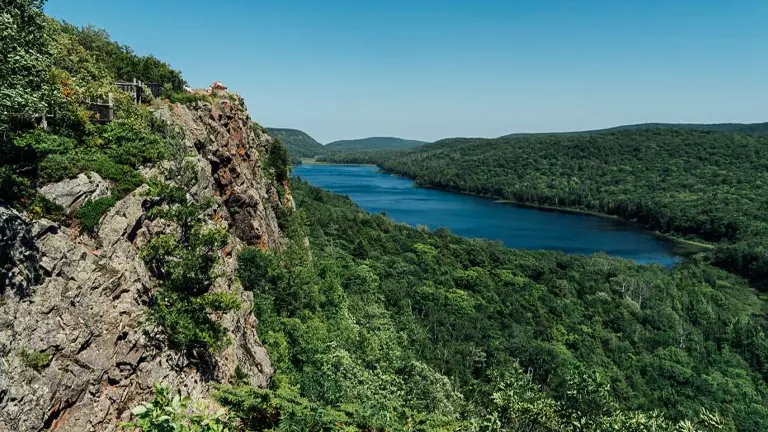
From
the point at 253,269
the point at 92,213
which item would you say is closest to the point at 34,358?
the point at 92,213

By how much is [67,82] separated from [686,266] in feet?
353

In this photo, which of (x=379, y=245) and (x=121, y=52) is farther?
(x=379, y=245)

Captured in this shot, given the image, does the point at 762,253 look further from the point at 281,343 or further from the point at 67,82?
the point at 67,82

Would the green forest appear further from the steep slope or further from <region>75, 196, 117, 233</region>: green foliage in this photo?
the steep slope

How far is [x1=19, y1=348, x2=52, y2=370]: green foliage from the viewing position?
10727 millimetres

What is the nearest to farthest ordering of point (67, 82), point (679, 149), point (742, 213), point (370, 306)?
point (67, 82) → point (370, 306) → point (742, 213) → point (679, 149)

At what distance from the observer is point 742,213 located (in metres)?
121

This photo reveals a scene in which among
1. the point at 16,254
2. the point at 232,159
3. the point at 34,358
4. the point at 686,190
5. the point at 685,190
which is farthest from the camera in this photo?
the point at 685,190

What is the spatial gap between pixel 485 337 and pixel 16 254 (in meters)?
44.1

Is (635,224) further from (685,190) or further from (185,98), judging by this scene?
(185,98)

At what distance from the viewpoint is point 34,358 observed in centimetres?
1086

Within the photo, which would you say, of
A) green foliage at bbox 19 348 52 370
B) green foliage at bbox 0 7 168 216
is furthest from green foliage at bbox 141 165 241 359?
green foliage at bbox 19 348 52 370

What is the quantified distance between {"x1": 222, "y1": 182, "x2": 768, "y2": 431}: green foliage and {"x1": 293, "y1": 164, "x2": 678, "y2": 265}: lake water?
63.7 feet

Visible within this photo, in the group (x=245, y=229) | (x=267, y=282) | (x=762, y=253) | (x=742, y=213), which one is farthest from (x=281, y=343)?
(x=742, y=213)
